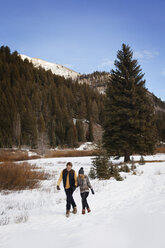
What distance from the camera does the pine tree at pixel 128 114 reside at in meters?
19.2

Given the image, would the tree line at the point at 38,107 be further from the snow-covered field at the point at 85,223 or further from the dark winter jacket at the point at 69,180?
the dark winter jacket at the point at 69,180

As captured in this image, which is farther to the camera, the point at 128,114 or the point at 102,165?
the point at 128,114

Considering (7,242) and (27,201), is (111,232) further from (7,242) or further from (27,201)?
(27,201)

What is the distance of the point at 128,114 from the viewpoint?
19141 mm

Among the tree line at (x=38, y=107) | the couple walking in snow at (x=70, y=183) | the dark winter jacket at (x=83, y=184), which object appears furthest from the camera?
the tree line at (x=38, y=107)

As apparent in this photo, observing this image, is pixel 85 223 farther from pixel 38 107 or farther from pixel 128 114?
pixel 38 107

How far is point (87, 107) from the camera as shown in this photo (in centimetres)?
9338

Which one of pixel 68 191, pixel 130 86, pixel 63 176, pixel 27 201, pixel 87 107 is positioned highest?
pixel 87 107

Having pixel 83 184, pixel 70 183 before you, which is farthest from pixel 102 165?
pixel 70 183

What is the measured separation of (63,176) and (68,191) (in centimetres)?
48

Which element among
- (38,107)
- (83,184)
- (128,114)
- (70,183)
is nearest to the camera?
(70,183)

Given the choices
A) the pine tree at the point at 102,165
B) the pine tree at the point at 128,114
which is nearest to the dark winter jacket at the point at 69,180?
the pine tree at the point at 102,165

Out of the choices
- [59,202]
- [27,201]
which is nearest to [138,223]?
[59,202]

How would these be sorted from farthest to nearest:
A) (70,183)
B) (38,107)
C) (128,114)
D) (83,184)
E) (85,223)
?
(38,107) < (128,114) < (83,184) < (70,183) < (85,223)
